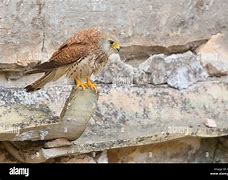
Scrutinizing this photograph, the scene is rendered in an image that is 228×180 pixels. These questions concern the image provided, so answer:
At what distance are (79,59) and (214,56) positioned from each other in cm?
66

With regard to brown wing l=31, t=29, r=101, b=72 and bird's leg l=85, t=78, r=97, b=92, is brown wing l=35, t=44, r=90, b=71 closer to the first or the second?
brown wing l=31, t=29, r=101, b=72

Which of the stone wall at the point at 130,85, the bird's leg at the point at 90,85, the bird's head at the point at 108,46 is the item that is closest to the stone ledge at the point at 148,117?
the stone wall at the point at 130,85

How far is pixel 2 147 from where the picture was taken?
2.62 metres

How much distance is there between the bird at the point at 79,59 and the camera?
2.45 meters

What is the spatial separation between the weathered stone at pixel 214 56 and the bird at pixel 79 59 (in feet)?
1.74

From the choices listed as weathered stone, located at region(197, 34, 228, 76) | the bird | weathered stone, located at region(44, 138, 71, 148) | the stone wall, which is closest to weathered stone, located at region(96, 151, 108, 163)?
the stone wall

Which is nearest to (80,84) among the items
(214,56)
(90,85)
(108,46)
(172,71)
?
(90,85)

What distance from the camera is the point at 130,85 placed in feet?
9.29

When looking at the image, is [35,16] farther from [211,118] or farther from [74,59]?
[211,118]

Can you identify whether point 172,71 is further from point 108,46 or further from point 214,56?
point 108,46

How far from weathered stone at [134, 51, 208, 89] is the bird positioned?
1.18 feet

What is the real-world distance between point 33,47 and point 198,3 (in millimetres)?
633

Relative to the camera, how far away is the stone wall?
100 inches
